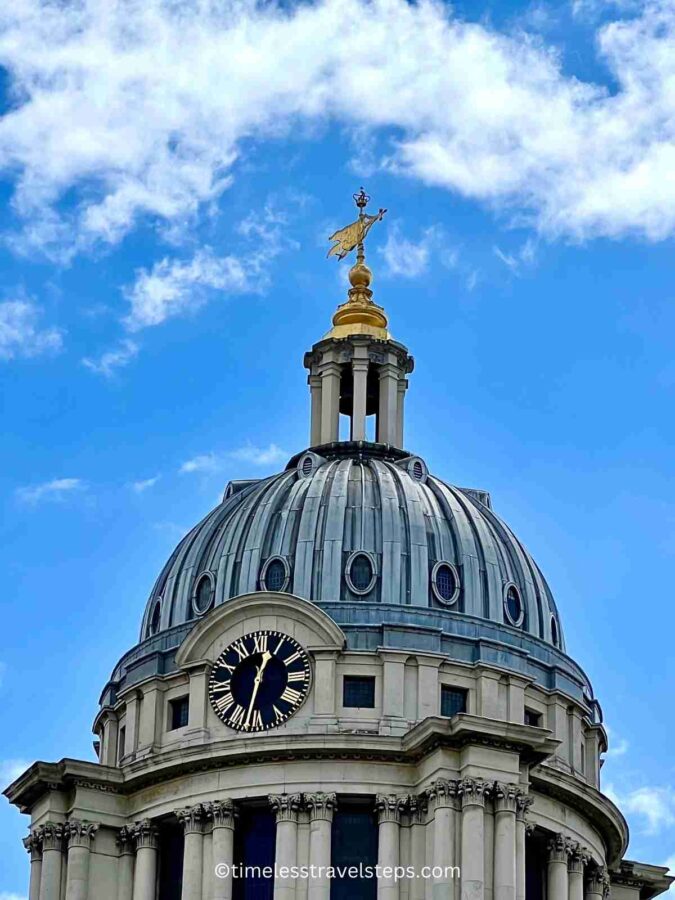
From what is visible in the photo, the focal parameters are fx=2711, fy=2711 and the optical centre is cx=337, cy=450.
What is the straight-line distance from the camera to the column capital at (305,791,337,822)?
322 feet

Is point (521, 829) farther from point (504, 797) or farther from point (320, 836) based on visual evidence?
point (320, 836)

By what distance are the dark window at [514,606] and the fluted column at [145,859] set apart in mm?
16353

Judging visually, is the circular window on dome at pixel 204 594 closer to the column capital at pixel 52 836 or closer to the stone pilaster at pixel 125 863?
the stone pilaster at pixel 125 863

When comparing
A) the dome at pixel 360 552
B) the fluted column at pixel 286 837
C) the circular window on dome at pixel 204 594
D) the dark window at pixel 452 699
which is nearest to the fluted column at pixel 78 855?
the fluted column at pixel 286 837

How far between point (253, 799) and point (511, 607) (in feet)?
45.4

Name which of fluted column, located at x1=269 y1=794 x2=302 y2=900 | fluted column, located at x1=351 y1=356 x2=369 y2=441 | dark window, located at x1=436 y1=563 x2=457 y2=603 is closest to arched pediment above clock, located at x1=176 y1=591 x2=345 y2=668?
dark window, located at x1=436 y1=563 x2=457 y2=603

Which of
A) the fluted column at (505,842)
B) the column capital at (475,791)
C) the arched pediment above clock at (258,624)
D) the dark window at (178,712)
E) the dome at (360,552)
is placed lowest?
the fluted column at (505,842)

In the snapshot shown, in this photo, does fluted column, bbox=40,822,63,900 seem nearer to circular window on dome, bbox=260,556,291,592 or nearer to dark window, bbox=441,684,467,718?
circular window on dome, bbox=260,556,291,592

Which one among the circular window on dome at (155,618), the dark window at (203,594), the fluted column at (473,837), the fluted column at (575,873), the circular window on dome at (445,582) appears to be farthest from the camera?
the circular window on dome at (155,618)

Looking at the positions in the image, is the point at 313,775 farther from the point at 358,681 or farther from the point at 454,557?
the point at 454,557

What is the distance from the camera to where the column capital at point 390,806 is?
322 ft

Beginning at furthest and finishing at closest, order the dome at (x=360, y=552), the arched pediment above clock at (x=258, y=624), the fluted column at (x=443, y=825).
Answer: the dome at (x=360, y=552) < the arched pediment above clock at (x=258, y=624) < the fluted column at (x=443, y=825)

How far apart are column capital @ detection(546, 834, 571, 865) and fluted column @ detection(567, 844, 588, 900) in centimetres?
57

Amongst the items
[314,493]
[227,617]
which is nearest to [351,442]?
[314,493]
